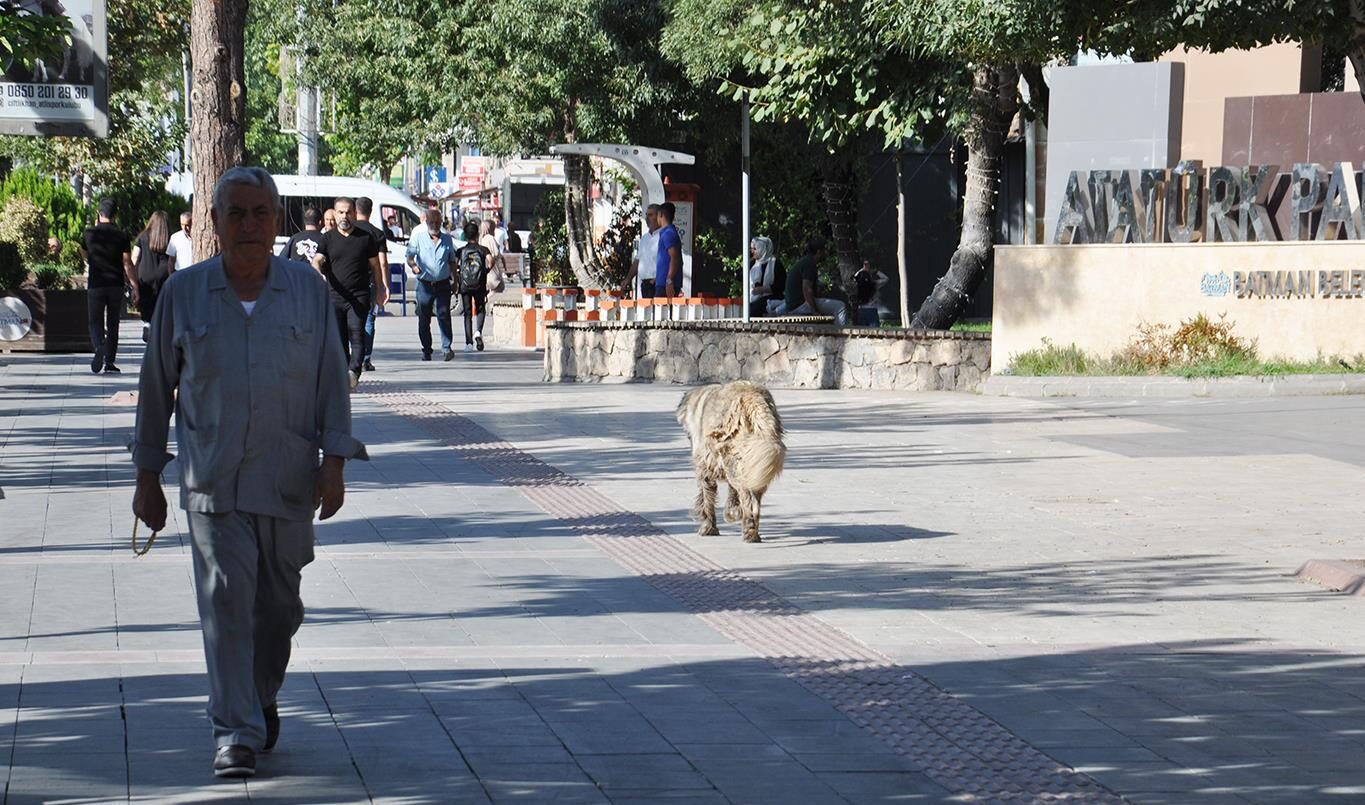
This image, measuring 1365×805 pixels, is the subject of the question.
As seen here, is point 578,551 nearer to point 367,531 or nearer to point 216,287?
point 367,531

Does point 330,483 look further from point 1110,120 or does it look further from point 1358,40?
point 1110,120

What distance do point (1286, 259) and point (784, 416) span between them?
5.63 meters

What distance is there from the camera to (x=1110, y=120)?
773 inches

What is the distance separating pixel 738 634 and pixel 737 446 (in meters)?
2.12

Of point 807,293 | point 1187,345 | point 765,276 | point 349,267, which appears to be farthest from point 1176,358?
point 765,276

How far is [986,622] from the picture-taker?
7789 millimetres

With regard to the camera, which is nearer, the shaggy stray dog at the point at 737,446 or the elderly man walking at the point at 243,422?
the elderly man walking at the point at 243,422

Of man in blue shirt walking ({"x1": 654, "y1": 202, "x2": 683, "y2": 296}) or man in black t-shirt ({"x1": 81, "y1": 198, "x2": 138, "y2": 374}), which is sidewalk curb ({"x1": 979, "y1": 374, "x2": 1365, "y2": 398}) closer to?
man in blue shirt walking ({"x1": 654, "y1": 202, "x2": 683, "y2": 296})

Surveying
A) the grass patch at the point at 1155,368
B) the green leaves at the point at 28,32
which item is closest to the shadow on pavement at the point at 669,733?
the green leaves at the point at 28,32

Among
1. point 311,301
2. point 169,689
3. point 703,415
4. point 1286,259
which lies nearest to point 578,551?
point 703,415

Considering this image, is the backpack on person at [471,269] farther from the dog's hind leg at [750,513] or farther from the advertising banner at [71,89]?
the dog's hind leg at [750,513]

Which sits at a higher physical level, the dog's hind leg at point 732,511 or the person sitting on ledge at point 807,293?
the person sitting on ledge at point 807,293

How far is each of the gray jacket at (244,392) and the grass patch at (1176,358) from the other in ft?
44.8

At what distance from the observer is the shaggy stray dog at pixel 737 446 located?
9.38 meters
